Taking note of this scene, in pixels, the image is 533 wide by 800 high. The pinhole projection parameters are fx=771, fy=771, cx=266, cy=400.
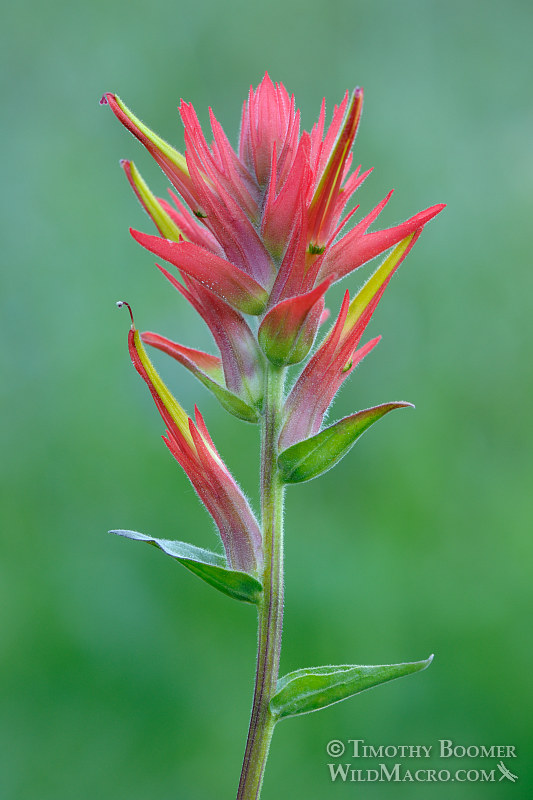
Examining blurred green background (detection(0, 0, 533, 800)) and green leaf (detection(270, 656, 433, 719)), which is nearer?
green leaf (detection(270, 656, 433, 719))

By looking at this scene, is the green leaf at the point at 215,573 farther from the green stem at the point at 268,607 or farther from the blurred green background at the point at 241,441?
the blurred green background at the point at 241,441

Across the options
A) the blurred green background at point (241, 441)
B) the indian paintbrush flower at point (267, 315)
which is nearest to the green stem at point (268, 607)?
the indian paintbrush flower at point (267, 315)

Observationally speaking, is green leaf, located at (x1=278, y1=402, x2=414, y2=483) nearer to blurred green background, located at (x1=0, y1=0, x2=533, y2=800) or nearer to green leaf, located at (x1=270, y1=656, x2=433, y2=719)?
green leaf, located at (x1=270, y1=656, x2=433, y2=719)

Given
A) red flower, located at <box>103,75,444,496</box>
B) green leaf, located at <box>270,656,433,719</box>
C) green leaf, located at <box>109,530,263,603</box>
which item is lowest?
green leaf, located at <box>270,656,433,719</box>

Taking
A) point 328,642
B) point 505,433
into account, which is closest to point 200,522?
point 328,642

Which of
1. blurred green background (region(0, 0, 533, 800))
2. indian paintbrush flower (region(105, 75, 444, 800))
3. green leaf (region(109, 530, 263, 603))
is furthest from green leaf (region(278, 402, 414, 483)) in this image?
blurred green background (region(0, 0, 533, 800))

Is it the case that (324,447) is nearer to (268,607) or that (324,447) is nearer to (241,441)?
(268,607)
